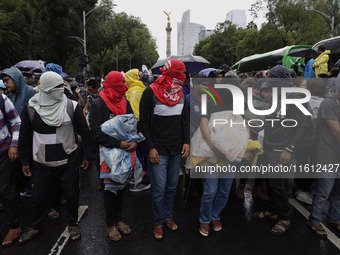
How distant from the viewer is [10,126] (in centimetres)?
324

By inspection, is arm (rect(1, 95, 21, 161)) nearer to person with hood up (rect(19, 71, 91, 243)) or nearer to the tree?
person with hood up (rect(19, 71, 91, 243))

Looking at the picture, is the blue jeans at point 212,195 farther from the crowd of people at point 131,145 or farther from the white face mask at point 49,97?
the white face mask at point 49,97

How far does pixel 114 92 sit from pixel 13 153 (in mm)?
1373

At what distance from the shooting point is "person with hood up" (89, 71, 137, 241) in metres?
3.05

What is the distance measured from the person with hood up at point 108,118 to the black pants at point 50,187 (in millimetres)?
381

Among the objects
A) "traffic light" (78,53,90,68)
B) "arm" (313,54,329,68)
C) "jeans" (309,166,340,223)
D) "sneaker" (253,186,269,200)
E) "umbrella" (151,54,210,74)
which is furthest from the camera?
"traffic light" (78,53,90,68)

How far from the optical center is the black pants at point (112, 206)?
3.18 metres

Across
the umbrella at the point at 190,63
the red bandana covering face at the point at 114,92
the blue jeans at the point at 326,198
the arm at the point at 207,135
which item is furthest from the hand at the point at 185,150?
the umbrella at the point at 190,63

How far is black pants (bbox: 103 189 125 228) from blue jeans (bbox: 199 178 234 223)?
Answer: 1.04 meters

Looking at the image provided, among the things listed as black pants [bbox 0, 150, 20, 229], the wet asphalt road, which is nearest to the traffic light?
the wet asphalt road

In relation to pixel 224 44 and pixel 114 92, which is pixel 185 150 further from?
pixel 224 44

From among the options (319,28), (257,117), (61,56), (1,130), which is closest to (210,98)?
(257,117)

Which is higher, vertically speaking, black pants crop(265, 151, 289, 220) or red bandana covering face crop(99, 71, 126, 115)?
red bandana covering face crop(99, 71, 126, 115)

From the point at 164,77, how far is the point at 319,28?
3437 cm
